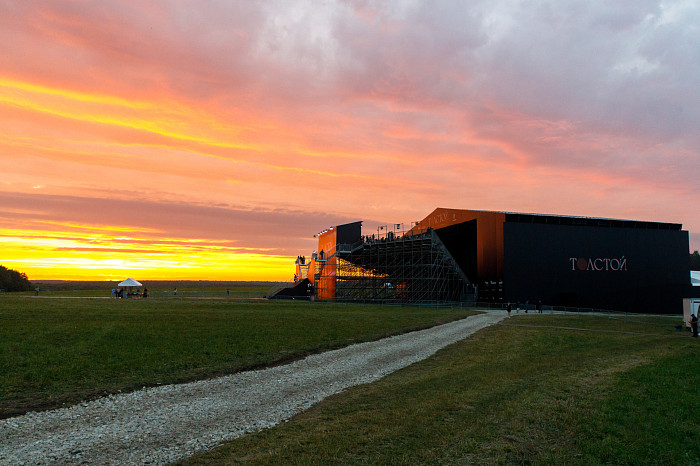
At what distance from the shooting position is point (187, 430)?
9430 millimetres

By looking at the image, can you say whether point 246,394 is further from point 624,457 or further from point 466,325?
point 466,325

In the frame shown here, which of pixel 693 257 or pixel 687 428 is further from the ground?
pixel 693 257

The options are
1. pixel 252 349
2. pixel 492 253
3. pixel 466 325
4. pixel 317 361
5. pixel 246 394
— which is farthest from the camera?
pixel 492 253

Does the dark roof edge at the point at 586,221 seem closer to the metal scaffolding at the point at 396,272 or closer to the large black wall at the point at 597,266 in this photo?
the large black wall at the point at 597,266

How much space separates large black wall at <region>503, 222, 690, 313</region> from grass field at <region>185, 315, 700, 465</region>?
1218 inches

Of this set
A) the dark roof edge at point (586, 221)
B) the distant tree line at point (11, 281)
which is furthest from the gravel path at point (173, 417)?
the distant tree line at point (11, 281)

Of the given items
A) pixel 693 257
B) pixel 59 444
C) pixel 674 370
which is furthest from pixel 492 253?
pixel 693 257

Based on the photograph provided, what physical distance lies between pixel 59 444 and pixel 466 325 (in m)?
25.4

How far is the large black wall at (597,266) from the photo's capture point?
46.7 meters

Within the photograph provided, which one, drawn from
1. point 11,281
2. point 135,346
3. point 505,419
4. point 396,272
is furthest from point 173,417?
point 11,281

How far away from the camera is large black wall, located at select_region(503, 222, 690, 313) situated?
46725 mm

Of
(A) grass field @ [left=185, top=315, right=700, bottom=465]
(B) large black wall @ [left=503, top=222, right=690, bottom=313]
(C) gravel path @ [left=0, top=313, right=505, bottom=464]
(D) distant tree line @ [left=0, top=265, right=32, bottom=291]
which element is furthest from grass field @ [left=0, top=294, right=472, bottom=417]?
(D) distant tree line @ [left=0, top=265, right=32, bottom=291]

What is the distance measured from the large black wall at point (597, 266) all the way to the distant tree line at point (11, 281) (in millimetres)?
84822

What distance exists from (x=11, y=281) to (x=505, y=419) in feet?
318
